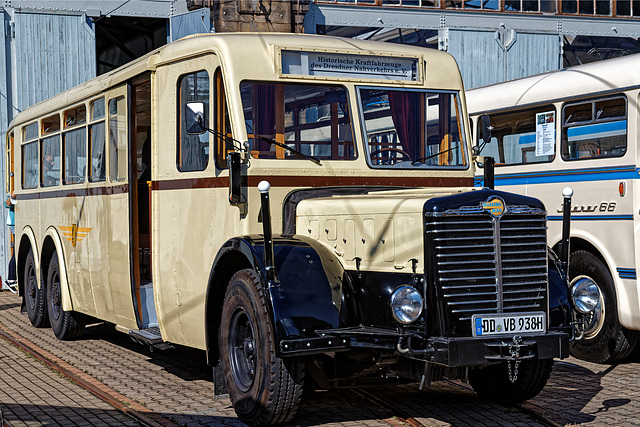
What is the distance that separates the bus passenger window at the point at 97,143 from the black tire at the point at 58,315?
71.9 inches

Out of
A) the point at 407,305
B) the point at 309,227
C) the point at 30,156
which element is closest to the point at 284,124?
the point at 309,227

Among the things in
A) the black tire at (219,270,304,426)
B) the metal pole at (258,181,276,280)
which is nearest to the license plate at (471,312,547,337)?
the black tire at (219,270,304,426)

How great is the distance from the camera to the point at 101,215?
9.48m

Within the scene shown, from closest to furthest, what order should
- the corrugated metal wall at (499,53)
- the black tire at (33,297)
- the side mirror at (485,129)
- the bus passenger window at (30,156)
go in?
the side mirror at (485,129) < the black tire at (33,297) < the bus passenger window at (30,156) < the corrugated metal wall at (499,53)

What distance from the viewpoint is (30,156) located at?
12633mm

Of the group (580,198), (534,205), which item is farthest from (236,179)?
(580,198)

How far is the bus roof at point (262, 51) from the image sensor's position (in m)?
7.16

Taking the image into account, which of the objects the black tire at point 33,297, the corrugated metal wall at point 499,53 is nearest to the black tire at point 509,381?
the black tire at point 33,297

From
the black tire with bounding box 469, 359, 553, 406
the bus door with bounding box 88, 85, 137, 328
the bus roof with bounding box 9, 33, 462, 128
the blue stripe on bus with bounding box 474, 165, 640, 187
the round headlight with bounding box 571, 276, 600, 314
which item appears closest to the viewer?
the round headlight with bounding box 571, 276, 600, 314

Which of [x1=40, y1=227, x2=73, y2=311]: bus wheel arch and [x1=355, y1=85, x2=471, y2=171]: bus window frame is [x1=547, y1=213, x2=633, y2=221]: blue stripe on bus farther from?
[x1=40, y1=227, x2=73, y2=311]: bus wheel arch

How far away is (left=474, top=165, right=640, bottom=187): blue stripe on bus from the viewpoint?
960cm

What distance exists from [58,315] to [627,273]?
6.38 metres

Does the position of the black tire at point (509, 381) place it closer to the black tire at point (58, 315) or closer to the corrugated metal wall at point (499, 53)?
the black tire at point (58, 315)

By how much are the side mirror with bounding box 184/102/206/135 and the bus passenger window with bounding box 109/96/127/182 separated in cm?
→ 193
